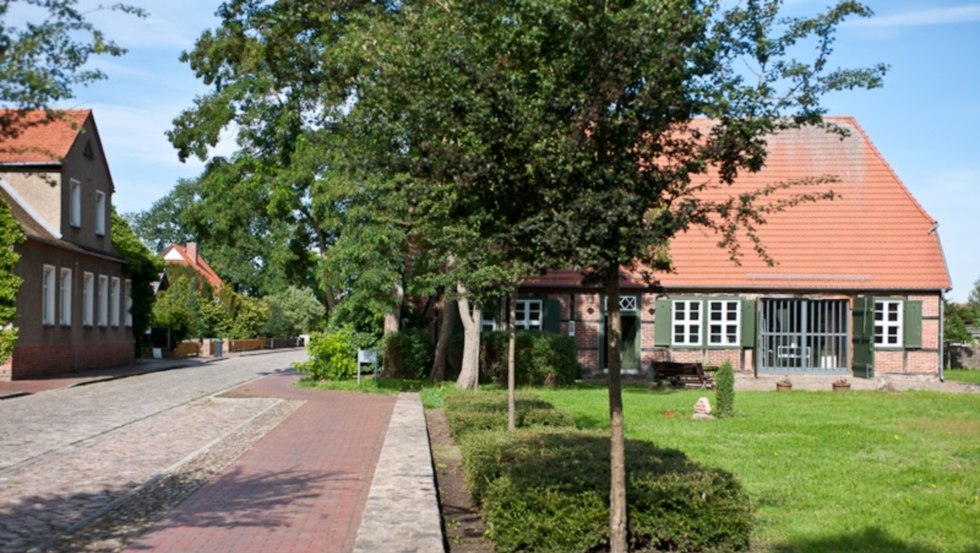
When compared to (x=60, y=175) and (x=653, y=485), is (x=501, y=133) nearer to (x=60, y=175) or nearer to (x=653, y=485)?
(x=653, y=485)

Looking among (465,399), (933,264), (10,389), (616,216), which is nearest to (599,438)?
(616,216)

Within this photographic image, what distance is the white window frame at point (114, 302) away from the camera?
42500mm

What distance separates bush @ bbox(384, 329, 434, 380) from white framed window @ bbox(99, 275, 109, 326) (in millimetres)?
13387

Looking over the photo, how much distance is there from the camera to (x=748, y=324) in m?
34.3

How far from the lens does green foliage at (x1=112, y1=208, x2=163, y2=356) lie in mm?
44688

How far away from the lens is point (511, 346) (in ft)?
50.8

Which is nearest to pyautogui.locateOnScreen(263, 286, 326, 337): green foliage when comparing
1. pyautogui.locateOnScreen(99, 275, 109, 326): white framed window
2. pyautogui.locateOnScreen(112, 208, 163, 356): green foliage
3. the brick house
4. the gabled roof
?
the gabled roof

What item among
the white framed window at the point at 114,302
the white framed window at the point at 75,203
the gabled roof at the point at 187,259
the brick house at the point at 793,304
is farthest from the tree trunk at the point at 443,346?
the gabled roof at the point at 187,259

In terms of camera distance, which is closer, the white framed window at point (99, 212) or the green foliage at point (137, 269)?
the white framed window at point (99, 212)

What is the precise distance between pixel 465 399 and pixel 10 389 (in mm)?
14436

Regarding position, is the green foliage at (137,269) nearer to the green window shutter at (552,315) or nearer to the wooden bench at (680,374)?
the green window shutter at (552,315)

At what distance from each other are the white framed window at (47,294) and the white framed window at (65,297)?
104 cm

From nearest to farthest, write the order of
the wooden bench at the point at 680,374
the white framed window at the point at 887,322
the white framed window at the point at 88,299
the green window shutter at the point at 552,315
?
the wooden bench at the point at 680,374
the white framed window at the point at 887,322
the green window shutter at the point at 552,315
the white framed window at the point at 88,299

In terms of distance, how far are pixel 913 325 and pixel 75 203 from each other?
2750 cm
